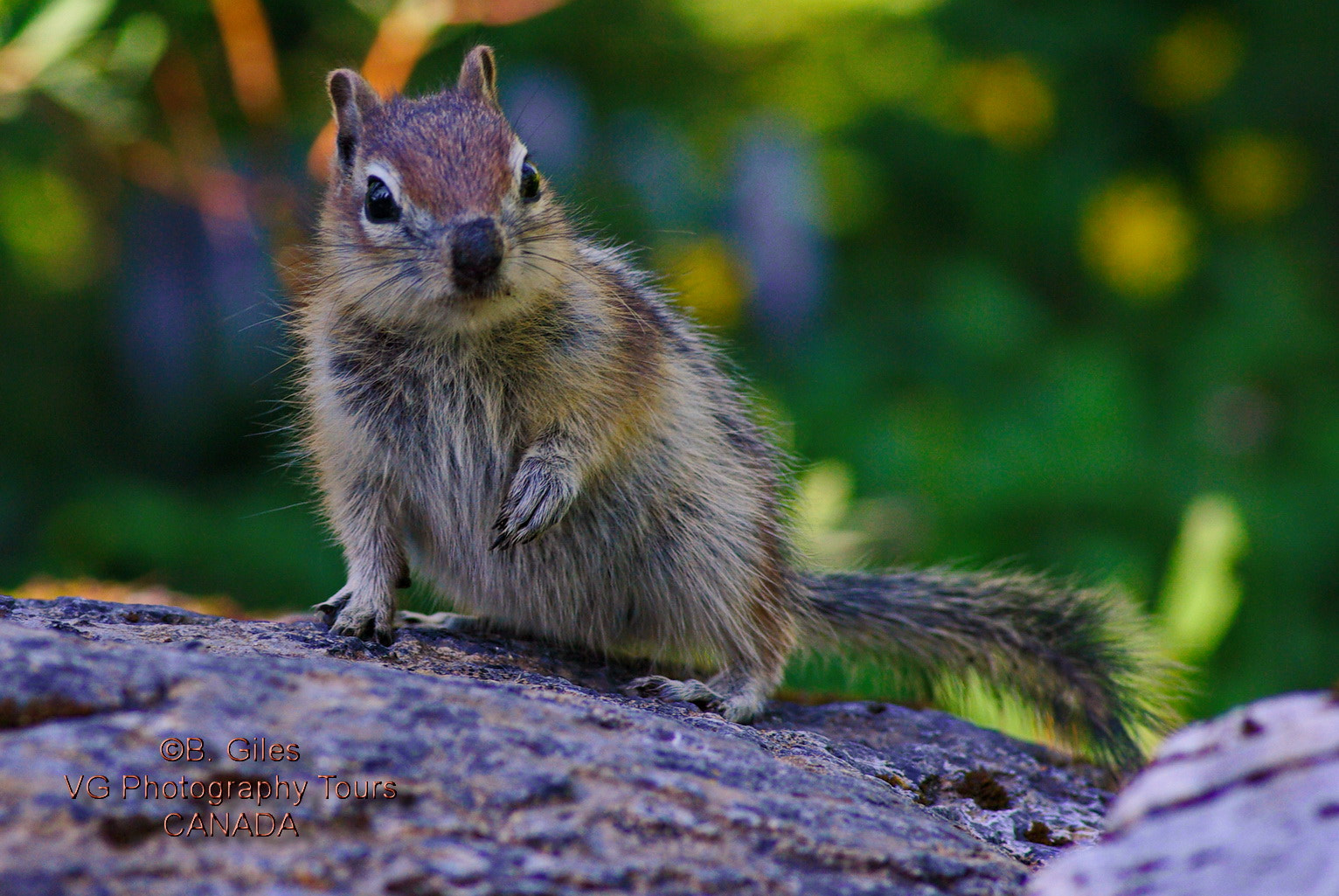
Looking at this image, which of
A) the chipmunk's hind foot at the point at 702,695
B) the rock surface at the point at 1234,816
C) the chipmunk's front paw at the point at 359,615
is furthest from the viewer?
the chipmunk's hind foot at the point at 702,695

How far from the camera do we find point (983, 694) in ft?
11.2

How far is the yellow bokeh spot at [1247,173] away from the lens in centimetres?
572

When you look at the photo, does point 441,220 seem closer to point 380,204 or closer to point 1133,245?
point 380,204

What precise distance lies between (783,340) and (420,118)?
323 centimetres

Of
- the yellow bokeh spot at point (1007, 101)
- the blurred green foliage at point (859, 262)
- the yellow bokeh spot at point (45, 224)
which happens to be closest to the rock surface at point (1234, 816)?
the blurred green foliage at point (859, 262)

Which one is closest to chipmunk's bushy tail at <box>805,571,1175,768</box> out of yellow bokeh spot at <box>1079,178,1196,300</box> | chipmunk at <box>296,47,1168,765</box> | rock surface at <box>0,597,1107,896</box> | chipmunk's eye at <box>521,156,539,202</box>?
chipmunk at <box>296,47,1168,765</box>

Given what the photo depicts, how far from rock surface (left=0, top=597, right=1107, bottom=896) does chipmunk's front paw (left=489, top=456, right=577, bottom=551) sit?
62 cm

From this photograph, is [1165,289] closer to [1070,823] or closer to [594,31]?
[594,31]

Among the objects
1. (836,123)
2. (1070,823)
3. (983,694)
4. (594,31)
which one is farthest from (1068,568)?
(594,31)

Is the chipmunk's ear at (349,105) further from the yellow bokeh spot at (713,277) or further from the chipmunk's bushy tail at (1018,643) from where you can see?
the yellow bokeh spot at (713,277)

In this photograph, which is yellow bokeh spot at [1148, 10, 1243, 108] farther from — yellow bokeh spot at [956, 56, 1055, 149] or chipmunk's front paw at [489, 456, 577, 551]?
chipmunk's front paw at [489, 456, 577, 551]

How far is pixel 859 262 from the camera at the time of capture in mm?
5977

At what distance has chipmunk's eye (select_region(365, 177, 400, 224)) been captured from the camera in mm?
2703

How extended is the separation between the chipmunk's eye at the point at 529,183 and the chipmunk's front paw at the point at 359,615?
1005 millimetres
